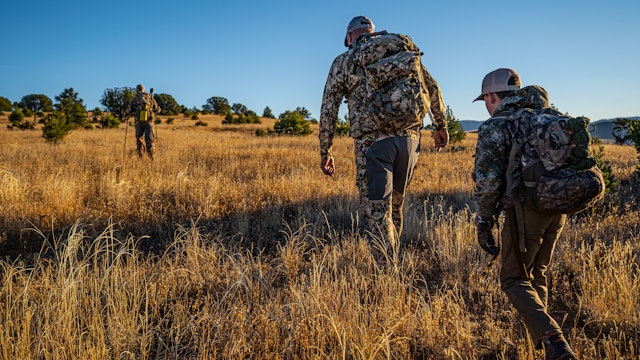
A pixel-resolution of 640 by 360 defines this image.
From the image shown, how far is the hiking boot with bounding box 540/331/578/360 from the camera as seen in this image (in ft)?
5.86

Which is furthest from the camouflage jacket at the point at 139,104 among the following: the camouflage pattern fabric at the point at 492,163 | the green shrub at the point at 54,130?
the camouflage pattern fabric at the point at 492,163

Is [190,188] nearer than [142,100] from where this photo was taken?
Yes

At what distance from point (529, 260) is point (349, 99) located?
195cm

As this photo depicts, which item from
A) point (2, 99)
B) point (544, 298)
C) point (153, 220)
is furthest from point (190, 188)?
point (2, 99)

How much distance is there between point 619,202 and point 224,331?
19.5ft

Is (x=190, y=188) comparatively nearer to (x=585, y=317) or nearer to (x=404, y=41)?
(x=404, y=41)

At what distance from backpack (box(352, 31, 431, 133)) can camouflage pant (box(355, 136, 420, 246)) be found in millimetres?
137

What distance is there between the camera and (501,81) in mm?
2258

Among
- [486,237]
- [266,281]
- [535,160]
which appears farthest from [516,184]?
[266,281]

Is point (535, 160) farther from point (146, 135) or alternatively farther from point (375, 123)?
point (146, 135)

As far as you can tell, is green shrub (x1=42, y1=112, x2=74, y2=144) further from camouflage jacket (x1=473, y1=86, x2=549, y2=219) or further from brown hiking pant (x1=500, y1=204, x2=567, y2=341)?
brown hiking pant (x1=500, y1=204, x2=567, y2=341)

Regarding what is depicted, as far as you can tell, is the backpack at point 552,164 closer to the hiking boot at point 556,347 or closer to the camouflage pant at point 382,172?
the hiking boot at point 556,347

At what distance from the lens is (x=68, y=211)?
179 inches

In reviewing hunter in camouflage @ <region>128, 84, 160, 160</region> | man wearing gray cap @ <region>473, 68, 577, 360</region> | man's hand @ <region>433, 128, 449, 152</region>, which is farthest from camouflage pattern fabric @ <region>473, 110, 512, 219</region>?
hunter in camouflage @ <region>128, 84, 160, 160</region>
